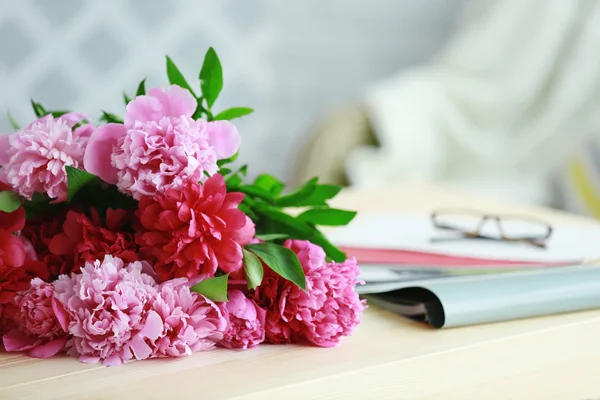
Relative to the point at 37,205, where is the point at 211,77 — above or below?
above

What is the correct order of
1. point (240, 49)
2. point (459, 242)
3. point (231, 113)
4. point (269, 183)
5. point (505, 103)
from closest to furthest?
1. point (231, 113)
2. point (269, 183)
3. point (459, 242)
4. point (505, 103)
5. point (240, 49)

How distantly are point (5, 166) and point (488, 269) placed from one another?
1.68 feet

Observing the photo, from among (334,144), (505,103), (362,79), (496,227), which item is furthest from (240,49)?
(496,227)

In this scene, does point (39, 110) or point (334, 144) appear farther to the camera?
point (334, 144)

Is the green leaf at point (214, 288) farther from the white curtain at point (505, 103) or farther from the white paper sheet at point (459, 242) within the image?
the white curtain at point (505, 103)

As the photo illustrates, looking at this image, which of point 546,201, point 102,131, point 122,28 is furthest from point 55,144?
point 122,28

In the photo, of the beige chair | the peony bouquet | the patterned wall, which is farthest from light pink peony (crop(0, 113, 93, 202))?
the patterned wall

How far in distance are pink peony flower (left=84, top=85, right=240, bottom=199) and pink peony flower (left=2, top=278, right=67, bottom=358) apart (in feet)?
0.32

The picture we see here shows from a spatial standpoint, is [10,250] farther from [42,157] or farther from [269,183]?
→ [269,183]

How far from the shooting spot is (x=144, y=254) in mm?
567

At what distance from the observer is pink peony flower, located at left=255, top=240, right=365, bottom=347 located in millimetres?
568

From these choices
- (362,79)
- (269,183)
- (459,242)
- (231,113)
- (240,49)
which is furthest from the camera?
(362,79)

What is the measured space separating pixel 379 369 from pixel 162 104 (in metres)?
0.26

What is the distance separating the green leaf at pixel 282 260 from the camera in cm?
56
